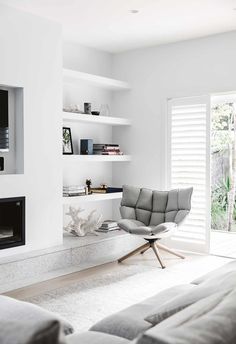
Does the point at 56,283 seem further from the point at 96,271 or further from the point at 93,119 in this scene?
the point at 93,119

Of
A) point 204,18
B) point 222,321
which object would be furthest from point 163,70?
point 222,321

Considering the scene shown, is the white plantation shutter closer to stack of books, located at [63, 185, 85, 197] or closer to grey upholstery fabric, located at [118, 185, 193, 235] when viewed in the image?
grey upholstery fabric, located at [118, 185, 193, 235]

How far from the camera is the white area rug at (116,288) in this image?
11.7ft

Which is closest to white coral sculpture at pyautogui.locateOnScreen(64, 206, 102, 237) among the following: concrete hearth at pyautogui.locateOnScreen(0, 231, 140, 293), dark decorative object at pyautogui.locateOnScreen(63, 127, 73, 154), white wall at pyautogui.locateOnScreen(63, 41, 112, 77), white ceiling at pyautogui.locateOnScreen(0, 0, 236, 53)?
concrete hearth at pyautogui.locateOnScreen(0, 231, 140, 293)

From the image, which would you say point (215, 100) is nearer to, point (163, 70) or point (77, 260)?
point (163, 70)

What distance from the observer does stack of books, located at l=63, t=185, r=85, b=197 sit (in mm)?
5527

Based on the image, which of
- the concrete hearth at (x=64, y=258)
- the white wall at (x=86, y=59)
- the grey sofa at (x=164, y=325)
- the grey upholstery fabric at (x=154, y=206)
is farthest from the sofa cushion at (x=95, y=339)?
the white wall at (x=86, y=59)

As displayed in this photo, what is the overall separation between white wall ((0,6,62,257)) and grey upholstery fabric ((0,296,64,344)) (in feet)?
11.0

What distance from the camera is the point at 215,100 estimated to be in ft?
19.9

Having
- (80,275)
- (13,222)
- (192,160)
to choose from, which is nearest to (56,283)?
(80,275)

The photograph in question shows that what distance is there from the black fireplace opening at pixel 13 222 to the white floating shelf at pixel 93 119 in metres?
1.29

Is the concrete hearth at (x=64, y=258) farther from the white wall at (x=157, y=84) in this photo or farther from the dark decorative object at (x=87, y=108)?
the dark decorative object at (x=87, y=108)

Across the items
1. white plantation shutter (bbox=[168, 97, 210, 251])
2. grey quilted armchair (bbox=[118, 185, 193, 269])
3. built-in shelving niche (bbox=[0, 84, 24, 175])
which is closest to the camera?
built-in shelving niche (bbox=[0, 84, 24, 175])

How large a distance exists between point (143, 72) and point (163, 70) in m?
0.33
